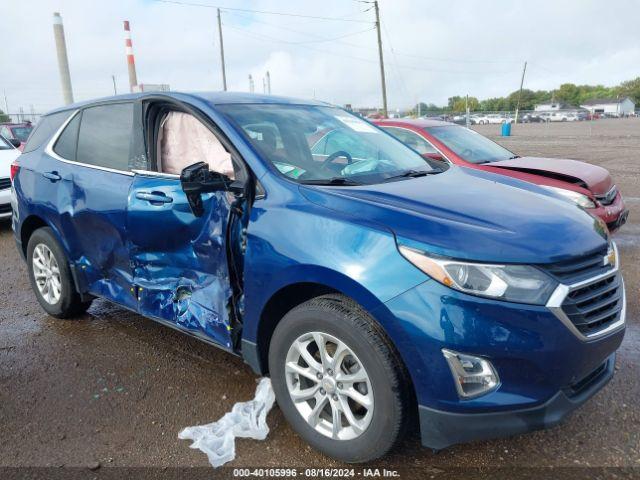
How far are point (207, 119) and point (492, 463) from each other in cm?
237

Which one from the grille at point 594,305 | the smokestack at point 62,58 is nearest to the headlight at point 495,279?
the grille at point 594,305

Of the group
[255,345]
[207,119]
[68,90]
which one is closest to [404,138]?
[207,119]

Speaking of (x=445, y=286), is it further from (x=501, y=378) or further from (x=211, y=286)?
(x=211, y=286)

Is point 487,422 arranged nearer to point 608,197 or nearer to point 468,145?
point 608,197

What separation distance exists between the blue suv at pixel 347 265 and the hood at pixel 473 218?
0.01m

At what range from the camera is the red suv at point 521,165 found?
549 centimetres

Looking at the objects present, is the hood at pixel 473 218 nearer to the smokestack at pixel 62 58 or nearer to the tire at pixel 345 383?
the tire at pixel 345 383

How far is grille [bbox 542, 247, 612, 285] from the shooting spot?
221cm

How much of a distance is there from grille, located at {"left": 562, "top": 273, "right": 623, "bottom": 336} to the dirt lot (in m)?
0.72

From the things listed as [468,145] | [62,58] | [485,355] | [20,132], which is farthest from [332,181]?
[62,58]

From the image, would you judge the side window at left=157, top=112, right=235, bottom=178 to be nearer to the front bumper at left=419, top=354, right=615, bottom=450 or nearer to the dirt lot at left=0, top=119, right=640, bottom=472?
the dirt lot at left=0, top=119, right=640, bottom=472

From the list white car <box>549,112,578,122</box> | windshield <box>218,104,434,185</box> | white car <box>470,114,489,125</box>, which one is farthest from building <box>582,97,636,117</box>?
windshield <box>218,104,434,185</box>

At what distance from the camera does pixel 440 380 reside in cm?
213

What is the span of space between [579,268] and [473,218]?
490mm
